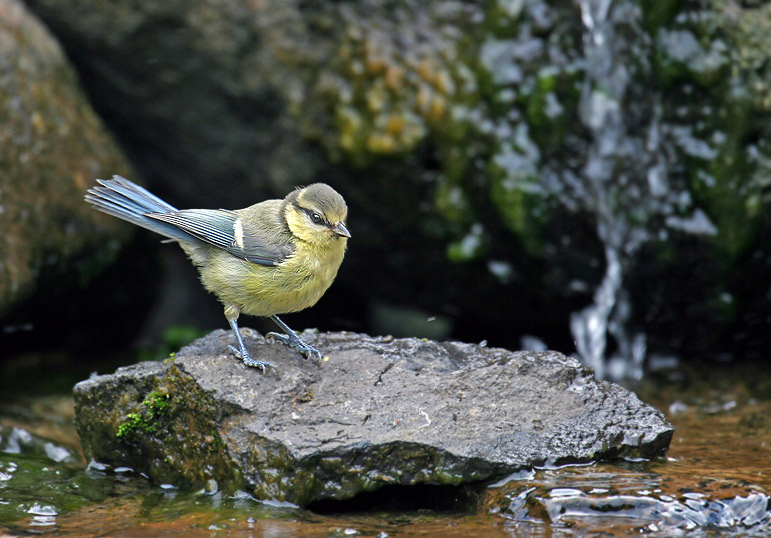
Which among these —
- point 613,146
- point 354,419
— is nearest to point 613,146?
point 613,146

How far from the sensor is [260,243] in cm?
445

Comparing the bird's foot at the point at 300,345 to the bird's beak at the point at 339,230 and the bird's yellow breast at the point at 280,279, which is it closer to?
the bird's yellow breast at the point at 280,279

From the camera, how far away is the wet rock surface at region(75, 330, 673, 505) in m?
3.70

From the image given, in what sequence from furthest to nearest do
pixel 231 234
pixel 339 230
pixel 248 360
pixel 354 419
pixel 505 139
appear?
pixel 505 139, pixel 231 234, pixel 339 230, pixel 248 360, pixel 354 419

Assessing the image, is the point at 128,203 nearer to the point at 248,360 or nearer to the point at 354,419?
the point at 248,360

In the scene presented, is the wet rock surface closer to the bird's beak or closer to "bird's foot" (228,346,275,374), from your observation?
"bird's foot" (228,346,275,374)

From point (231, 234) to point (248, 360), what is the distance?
0.78 meters

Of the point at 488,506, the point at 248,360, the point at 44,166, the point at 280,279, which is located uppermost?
the point at 44,166

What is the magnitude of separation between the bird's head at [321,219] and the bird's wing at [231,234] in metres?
0.13

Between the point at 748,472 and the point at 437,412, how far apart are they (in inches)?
57.7

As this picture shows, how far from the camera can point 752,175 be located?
20.6ft

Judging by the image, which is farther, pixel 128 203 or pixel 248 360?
pixel 128 203

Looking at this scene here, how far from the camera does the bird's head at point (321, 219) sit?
4.39 metres

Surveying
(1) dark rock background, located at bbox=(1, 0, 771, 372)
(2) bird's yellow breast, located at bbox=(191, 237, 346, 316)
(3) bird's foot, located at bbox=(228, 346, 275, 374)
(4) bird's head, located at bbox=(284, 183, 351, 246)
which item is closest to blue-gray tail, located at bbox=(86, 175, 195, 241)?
(2) bird's yellow breast, located at bbox=(191, 237, 346, 316)
